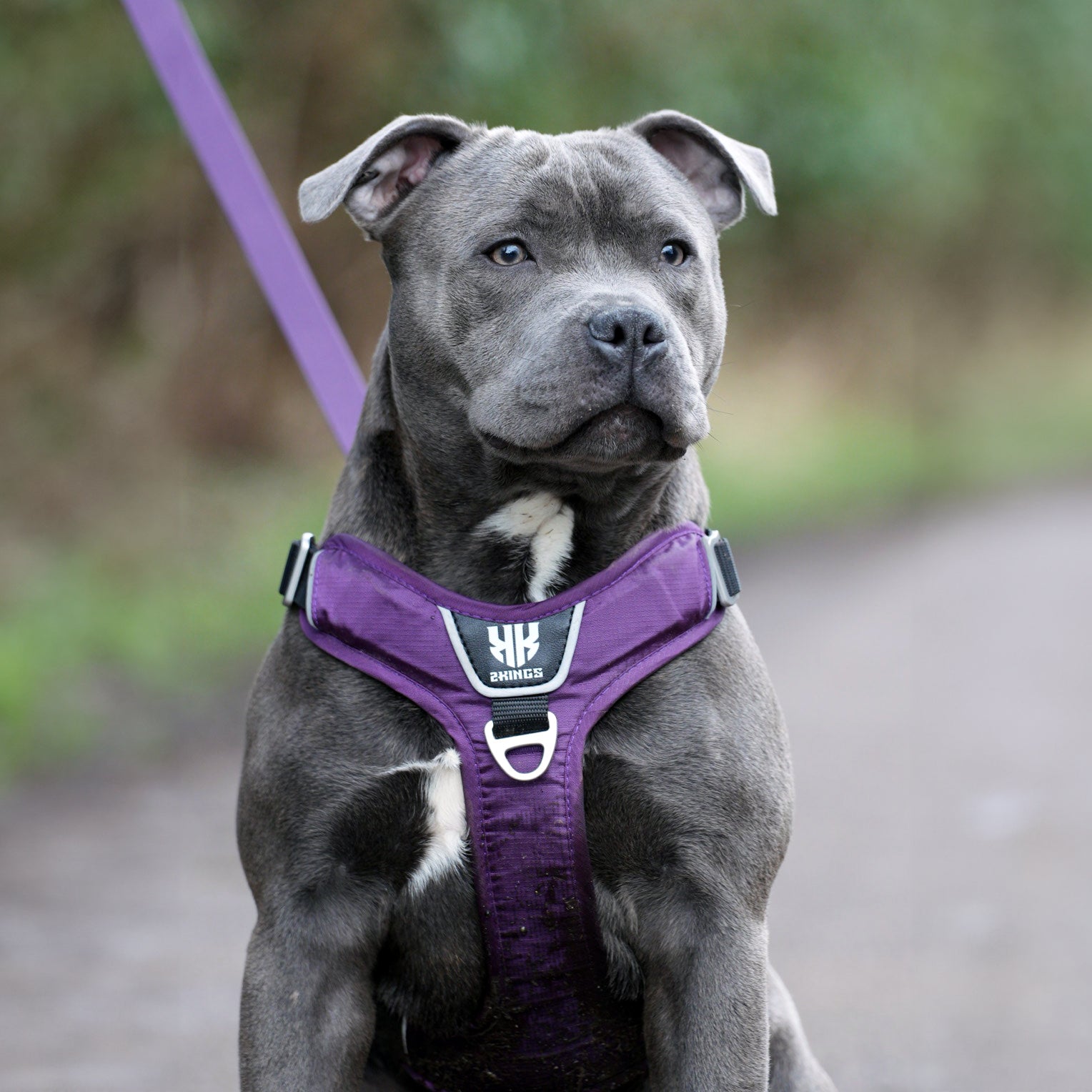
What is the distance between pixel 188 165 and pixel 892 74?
7.45m

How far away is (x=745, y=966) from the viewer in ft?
9.86

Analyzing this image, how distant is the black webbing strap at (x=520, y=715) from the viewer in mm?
3051

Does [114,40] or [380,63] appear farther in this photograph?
[380,63]

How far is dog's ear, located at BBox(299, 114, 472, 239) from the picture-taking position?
3182 mm

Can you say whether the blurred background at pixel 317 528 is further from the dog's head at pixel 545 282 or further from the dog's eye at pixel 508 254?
the dog's eye at pixel 508 254

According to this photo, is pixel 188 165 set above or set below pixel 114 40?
below

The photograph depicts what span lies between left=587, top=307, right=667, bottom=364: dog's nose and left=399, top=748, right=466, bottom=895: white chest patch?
0.72 metres

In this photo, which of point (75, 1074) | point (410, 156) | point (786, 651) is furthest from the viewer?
point (786, 651)

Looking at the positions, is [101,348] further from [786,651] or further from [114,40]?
[786,651]

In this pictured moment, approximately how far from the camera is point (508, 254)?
126 inches

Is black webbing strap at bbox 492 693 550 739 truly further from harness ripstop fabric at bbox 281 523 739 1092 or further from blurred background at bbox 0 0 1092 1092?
blurred background at bbox 0 0 1092 1092

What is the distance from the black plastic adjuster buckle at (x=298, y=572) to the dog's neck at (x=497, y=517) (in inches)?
3.5

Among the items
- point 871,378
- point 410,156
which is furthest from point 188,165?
point 871,378

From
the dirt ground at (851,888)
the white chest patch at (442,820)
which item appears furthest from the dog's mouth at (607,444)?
the dirt ground at (851,888)
